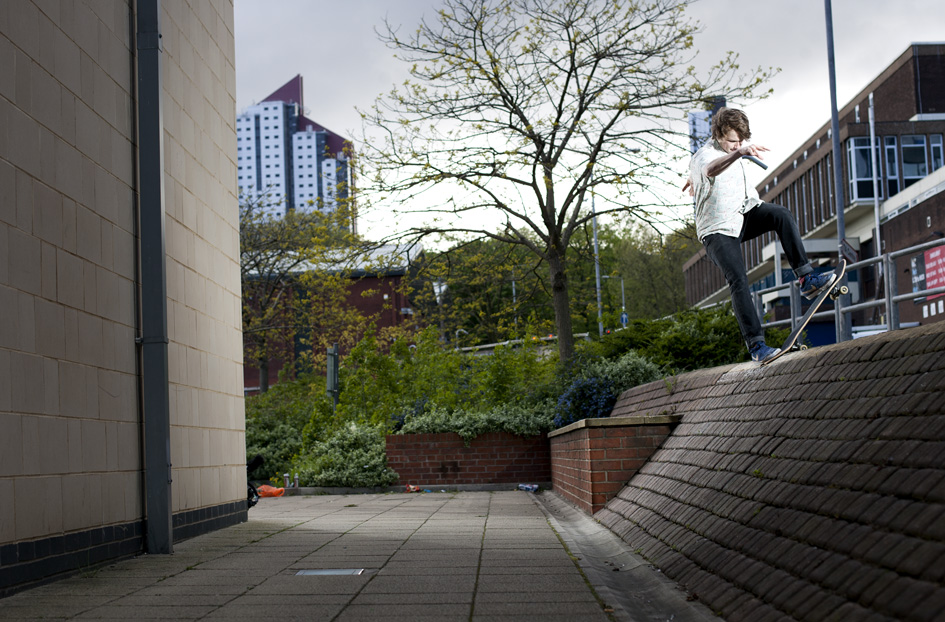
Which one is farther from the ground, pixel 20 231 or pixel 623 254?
pixel 623 254

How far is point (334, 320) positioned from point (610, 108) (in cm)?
1742

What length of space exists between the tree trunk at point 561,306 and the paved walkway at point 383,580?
29.0 ft

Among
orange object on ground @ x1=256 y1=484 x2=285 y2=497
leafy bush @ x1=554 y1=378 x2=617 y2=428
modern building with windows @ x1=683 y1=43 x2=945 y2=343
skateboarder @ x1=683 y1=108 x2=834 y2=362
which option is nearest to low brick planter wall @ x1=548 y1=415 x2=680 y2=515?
skateboarder @ x1=683 y1=108 x2=834 y2=362

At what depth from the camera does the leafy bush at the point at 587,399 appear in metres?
13.0

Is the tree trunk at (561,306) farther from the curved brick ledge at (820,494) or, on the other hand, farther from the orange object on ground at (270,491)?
the curved brick ledge at (820,494)

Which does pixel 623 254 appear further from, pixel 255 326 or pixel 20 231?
pixel 20 231

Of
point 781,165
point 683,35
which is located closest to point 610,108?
point 683,35

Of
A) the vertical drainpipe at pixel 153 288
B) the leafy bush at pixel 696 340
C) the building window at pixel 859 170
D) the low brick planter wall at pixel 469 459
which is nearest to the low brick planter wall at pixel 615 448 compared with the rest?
the leafy bush at pixel 696 340

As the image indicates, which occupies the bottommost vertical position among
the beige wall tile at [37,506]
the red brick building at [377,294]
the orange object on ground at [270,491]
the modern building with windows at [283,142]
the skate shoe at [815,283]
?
the orange object on ground at [270,491]

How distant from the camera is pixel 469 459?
1622 centimetres

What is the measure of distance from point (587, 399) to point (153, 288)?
741cm

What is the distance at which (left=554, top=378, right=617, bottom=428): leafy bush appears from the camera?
12977 mm

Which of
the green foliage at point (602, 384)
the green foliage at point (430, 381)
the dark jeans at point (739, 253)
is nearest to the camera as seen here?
the dark jeans at point (739, 253)

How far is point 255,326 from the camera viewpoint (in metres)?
31.8
